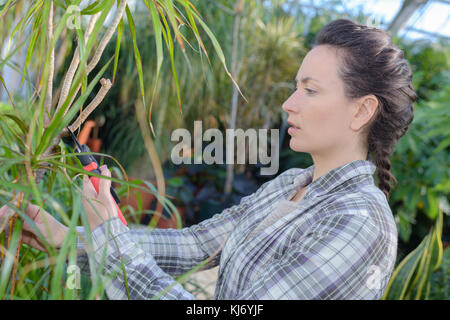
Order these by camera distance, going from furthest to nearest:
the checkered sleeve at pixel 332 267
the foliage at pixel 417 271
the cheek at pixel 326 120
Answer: the foliage at pixel 417 271 < the cheek at pixel 326 120 < the checkered sleeve at pixel 332 267

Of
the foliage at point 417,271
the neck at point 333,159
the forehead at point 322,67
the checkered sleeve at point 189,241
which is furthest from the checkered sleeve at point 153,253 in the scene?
the foliage at point 417,271

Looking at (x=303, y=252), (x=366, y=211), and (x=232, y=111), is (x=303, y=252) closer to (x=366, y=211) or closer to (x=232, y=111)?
(x=366, y=211)

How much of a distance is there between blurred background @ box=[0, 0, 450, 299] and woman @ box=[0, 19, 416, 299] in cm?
161

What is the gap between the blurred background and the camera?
105 inches

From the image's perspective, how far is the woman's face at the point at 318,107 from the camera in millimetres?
680

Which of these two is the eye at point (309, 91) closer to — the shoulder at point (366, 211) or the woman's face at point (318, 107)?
the woman's face at point (318, 107)

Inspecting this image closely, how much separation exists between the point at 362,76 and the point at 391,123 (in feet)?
0.32

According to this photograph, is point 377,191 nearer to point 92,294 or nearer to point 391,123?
point 391,123

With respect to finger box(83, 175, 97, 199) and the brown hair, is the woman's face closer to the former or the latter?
the brown hair

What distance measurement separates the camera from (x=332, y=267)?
544 mm

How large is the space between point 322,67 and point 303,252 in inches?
11.2

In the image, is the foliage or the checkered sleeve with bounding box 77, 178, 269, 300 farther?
the foliage

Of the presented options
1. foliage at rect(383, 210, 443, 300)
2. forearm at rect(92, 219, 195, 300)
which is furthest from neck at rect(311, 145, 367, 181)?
foliage at rect(383, 210, 443, 300)

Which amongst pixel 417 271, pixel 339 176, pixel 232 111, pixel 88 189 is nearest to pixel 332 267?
pixel 339 176
